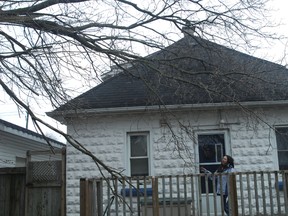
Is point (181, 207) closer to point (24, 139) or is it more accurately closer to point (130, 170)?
point (130, 170)

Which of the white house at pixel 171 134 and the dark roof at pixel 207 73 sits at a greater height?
the dark roof at pixel 207 73

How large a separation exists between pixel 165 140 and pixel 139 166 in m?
1.02

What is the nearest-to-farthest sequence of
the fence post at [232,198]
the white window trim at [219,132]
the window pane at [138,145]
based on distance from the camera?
the fence post at [232,198]
the white window trim at [219,132]
the window pane at [138,145]

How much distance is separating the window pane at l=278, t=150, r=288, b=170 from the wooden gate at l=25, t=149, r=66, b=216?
18.7 feet

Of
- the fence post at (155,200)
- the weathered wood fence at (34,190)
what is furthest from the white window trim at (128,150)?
the fence post at (155,200)

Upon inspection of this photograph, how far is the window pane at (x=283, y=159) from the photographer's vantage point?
1106cm

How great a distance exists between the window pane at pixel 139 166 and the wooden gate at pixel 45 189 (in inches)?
72.0

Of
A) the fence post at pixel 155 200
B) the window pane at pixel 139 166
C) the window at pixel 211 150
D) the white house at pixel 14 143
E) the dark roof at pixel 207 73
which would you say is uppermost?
the dark roof at pixel 207 73

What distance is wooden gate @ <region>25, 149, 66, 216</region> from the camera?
11016 millimetres

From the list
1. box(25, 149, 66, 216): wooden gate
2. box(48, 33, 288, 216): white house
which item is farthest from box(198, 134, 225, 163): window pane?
box(25, 149, 66, 216): wooden gate

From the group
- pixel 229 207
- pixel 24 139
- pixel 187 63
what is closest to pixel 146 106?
pixel 187 63

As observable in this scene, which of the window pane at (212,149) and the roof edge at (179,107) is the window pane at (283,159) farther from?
the window pane at (212,149)

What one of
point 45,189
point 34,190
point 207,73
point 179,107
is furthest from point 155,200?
point 34,190

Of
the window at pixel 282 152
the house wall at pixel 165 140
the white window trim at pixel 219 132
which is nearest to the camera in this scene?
the house wall at pixel 165 140
